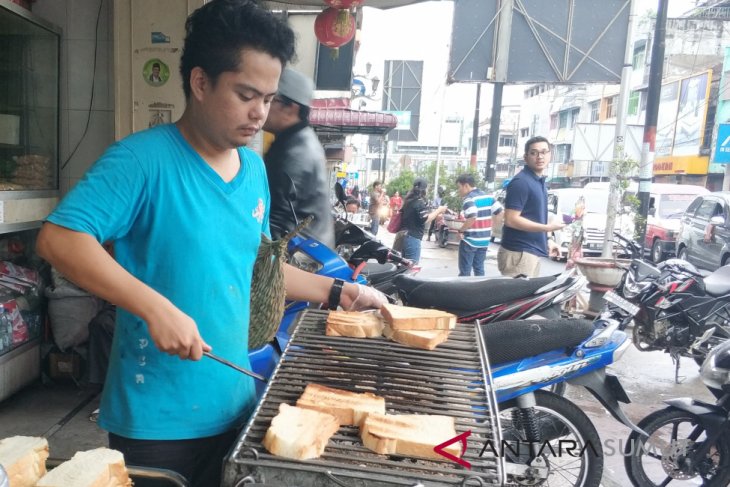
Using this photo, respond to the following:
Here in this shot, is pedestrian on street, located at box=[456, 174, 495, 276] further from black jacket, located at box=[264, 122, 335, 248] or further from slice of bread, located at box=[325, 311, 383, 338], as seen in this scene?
slice of bread, located at box=[325, 311, 383, 338]

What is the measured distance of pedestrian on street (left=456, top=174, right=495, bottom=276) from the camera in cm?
891

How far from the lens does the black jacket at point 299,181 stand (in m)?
3.73

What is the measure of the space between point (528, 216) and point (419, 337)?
11.6 ft

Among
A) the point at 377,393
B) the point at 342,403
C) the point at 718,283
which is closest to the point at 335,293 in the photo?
the point at 377,393

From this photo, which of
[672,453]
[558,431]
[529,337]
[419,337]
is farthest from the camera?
[672,453]

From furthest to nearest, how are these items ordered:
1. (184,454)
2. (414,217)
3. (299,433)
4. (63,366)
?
(414,217) < (63,366) < (184,454) < (299,433)

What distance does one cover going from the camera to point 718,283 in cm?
554

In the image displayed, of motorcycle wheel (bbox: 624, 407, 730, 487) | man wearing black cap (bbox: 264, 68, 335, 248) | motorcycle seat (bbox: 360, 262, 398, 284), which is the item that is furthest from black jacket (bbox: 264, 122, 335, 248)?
motorcycle wheel (bbox: 624, 407, 730, 487)

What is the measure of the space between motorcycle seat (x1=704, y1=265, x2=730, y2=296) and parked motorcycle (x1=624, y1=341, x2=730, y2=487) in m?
2.46

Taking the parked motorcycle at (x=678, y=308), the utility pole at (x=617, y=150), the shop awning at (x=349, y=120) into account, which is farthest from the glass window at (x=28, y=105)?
the utility pole at (x=617, y=150)

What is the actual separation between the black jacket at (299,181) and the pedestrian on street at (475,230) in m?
5.30

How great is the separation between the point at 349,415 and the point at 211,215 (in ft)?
2.08

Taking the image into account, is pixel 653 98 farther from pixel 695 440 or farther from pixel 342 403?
pixel 342 403

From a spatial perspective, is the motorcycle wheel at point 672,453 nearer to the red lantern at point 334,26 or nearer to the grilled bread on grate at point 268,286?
the grilled bread on grate at point 268,286
